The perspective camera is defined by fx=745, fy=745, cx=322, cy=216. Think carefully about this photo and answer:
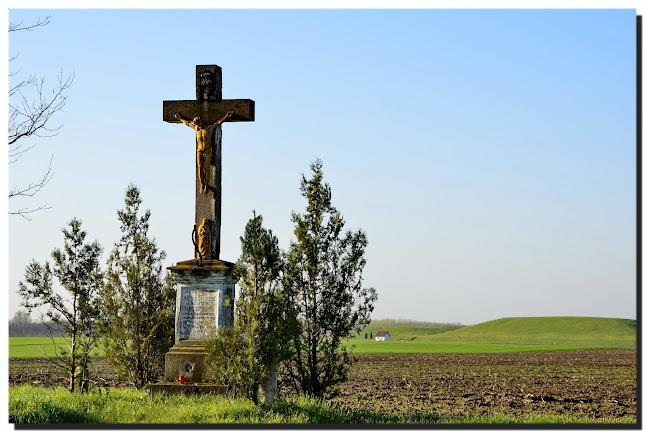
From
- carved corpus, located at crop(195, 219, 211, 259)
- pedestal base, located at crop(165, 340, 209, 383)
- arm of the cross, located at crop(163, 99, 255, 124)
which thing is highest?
arm of the cross, located at crop(163, 99, 255, 124)

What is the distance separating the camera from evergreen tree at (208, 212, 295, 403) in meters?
13.3

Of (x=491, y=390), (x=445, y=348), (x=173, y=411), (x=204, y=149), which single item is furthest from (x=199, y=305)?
(x=445, y=348)

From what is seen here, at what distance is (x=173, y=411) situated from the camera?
12.0m

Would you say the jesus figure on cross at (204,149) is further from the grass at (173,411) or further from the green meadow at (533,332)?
the green meadow at (533,332)

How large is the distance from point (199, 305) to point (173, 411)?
305 centimetres

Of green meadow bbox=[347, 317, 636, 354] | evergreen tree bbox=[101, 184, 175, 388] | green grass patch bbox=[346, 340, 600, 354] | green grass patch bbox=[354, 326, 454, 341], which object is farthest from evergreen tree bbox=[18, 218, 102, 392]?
green grass patch bbox=[354, 326, 454, 341]

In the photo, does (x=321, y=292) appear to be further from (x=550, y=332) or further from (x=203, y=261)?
(x=550, y=332)

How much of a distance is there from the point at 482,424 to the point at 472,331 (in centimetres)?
9238

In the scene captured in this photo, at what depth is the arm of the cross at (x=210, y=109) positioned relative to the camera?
608 inches

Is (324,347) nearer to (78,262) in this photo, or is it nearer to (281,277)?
(281,277)

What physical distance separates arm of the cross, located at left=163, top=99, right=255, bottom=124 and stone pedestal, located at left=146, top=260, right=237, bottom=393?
305cm

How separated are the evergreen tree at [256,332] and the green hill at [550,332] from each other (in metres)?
76.1

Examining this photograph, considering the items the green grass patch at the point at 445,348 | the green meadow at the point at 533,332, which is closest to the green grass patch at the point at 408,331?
the green meadow at the point at 533,332

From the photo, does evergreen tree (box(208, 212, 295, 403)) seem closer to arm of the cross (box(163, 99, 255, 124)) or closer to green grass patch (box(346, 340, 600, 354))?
arm of the cross (box(163, 99, 255, 124))
